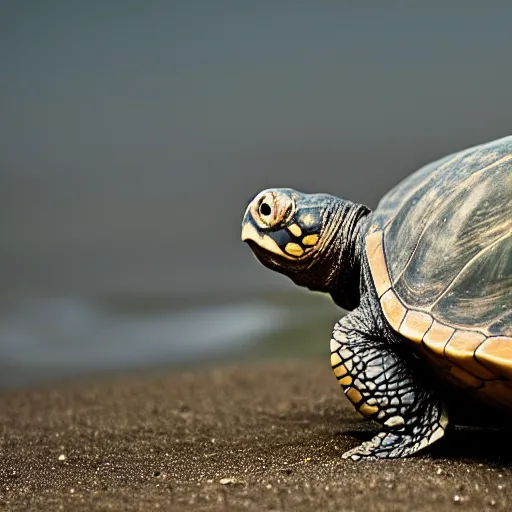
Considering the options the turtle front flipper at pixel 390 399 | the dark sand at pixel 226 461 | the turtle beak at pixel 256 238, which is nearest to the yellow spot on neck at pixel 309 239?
the turtle beak at pixel 256 238

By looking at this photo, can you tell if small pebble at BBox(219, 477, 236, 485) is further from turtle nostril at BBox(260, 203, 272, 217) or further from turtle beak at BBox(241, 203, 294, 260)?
turtle nostril at BBox(260, 203, 272, 217)

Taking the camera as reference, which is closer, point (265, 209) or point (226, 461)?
point (226, 461)

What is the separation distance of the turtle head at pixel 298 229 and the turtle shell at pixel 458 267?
0.23m

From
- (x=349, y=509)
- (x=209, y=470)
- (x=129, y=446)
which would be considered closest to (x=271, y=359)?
(x=129, y=446)

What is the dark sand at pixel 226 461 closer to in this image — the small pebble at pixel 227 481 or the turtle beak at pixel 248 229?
the small pebble at pixel 227 481

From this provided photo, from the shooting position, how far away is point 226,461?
123 inches

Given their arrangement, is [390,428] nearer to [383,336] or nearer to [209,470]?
[383,336]

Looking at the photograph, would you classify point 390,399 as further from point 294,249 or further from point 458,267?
point 294,249

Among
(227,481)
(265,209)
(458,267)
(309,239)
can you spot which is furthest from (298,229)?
(227,481)

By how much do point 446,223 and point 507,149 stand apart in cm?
39

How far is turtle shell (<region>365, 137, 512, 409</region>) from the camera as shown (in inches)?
100

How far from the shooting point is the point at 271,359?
8.95 metres

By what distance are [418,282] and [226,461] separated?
1.08 metres

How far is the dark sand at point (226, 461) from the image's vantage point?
2.39 metres
